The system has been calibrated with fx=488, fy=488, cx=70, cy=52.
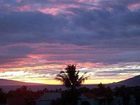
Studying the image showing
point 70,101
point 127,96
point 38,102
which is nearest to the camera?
point 70,101

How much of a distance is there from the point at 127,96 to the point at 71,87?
17.3m

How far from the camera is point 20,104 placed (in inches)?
2945

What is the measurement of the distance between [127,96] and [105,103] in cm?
876

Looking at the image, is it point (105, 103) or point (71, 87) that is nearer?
point (71, 87)

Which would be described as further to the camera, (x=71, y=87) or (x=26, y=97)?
(x=26, y=97)

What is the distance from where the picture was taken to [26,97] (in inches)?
3123

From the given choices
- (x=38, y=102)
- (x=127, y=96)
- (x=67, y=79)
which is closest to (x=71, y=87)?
(x=67, y=79)

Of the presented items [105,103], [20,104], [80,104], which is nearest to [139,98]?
[105,103]

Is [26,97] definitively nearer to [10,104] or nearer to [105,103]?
[10,104]

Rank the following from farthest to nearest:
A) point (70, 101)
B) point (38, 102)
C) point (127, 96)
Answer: point (127, 96) < point (38, 102) < point (70, 101)

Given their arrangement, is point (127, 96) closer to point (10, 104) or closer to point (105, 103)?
point (105, 103)

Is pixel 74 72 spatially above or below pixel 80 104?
above

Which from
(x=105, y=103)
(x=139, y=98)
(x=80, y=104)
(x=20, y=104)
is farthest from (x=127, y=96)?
(x=20, y=104)

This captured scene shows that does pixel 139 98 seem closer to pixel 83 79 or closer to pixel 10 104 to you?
pixel 83 79
